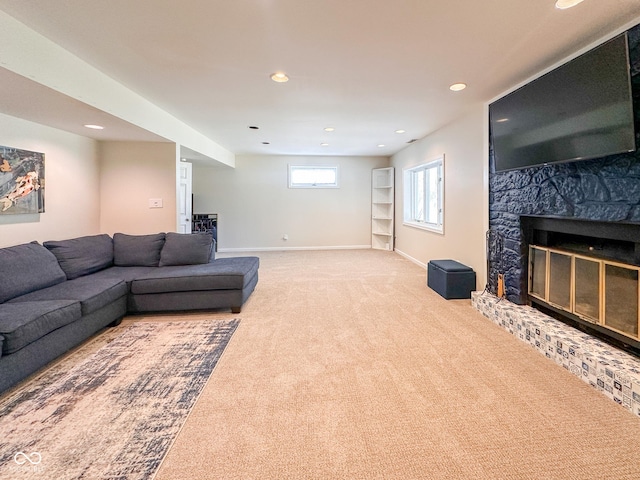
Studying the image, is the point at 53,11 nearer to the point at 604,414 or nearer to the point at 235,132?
the point at 235,132

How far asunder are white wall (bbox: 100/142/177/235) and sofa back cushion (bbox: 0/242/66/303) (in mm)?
1357

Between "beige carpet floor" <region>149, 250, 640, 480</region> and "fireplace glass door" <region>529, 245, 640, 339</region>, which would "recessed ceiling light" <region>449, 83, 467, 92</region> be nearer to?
"fireplace glass door" <region>529, 245, 640, 339</region>

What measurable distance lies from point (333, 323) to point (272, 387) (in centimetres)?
111

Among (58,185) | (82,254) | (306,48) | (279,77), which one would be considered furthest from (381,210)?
(58,185)

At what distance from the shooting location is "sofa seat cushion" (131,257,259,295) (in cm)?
296

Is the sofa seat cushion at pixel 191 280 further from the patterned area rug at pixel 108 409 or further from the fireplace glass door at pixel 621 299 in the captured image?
the fireplace glass door at pixel 621 299

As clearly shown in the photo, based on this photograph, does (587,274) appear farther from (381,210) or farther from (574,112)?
(381,210)

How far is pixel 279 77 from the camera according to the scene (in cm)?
270

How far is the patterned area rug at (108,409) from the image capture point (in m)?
1.32

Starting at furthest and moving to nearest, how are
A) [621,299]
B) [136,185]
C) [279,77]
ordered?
[136,185]
[279,77]
[621,299]

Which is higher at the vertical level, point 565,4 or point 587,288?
point 565,4

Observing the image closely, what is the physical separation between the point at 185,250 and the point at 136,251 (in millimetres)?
590

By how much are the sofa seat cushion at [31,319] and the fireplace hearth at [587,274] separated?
3.81m

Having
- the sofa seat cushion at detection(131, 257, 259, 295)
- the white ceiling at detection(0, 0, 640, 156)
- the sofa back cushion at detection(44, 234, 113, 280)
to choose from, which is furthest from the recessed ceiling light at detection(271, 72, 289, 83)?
the sofa back cushion at detection(44, 234, 113, 280)
